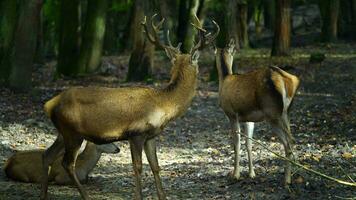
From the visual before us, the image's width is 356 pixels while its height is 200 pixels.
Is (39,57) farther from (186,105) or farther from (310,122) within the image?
(186,105)

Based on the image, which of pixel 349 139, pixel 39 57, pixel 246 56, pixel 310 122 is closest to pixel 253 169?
pixel 349 139

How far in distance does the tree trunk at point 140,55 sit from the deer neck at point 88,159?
380 inches

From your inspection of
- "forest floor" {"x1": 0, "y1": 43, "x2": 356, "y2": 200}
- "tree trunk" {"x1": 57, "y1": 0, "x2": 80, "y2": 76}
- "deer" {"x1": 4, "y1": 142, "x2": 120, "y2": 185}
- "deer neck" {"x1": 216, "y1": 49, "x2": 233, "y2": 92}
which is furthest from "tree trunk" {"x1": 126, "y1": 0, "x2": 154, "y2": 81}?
"deer" {"x1": 4, "y1": 142, "x2": 120, "y2": 185}

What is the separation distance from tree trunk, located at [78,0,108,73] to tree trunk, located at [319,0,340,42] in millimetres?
10588

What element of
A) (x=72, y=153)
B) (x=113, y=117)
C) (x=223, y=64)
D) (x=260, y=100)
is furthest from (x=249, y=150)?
(x=72, y=153)

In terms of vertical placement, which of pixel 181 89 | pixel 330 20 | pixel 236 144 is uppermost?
pixel 181 89

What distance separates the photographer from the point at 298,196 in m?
8.60

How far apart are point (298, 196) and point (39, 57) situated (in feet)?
71.4

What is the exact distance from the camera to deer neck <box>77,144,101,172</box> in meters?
10.1

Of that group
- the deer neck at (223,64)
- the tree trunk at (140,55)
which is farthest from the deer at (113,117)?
the tree trunk at (140,55)

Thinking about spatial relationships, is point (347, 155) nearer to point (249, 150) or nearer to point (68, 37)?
point (249, 150)

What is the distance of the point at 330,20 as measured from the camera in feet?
95.3

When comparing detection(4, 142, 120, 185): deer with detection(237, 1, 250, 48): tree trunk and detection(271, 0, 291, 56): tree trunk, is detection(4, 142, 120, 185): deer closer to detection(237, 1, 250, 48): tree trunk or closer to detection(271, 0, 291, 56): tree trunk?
detection(271, 0, 291, 56): tree trunk

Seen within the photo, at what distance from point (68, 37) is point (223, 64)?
501 inches
